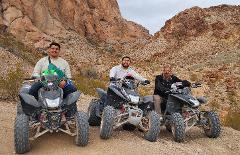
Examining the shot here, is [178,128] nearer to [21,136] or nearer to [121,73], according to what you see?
[121,73]

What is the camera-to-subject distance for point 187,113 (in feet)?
36.9

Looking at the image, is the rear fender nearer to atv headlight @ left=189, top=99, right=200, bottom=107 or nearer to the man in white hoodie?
the man in white hoodie

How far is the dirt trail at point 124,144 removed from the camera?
9.13m

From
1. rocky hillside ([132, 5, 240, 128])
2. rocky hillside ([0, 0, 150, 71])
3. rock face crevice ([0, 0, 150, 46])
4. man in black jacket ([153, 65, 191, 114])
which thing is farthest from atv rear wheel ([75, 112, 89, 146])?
rock face crevice ([0, 0, 150, 46])

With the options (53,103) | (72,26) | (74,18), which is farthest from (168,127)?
(74,18)

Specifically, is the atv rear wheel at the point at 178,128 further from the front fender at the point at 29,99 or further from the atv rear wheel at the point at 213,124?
the front fender at the point at 29,99

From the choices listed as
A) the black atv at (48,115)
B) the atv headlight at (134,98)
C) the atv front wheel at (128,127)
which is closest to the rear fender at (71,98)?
the black atv at (48,115)

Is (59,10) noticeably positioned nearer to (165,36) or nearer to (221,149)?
(165,36)

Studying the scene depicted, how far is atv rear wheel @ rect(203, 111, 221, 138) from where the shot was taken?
11.3m

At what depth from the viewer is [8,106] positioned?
13.6m

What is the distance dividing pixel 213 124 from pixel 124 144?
250 cm

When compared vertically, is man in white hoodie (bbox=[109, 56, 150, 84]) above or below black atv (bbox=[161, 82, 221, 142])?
above

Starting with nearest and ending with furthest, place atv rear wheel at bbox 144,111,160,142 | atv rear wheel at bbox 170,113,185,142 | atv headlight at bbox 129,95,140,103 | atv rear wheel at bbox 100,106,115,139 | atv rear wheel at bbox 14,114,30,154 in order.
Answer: atv rear wheel at bbox 14,114,30,154 → atv rear wheel at bbox 100,106,115,139 → atv rear wheel at bbox 144,111,160,142 → atv headlight at bbox 129,95,140,103 → atv rear wheel at bbox 170,113,185,142

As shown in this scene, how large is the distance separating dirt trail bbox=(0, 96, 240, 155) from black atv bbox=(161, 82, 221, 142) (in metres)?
0.27
